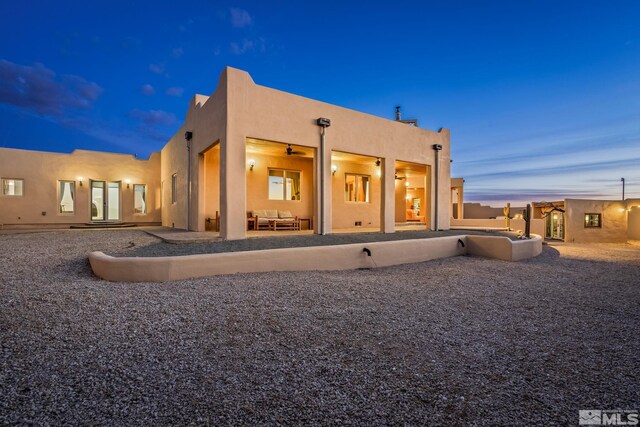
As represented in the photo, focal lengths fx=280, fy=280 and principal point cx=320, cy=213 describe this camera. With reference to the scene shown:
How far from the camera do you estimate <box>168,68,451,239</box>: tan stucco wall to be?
6.37m

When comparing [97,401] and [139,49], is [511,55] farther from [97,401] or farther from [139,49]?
[139,49]

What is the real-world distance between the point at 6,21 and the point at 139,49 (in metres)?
18.9

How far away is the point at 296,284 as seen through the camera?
13.9 feet

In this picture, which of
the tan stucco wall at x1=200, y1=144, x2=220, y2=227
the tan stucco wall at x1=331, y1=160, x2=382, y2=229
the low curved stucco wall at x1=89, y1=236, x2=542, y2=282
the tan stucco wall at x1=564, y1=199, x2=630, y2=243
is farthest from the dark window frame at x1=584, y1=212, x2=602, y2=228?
the tan stucco wall at x1=200, y1=144, x2=220, y2=227

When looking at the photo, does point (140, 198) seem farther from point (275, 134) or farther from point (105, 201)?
point (275, 134)

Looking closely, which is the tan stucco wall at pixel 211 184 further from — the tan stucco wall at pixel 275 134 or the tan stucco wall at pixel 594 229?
the tan stucco wall at pixel 594 229

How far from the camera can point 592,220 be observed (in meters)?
16.6

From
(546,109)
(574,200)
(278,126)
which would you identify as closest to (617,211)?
(574,200)

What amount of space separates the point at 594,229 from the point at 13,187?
2950 cm

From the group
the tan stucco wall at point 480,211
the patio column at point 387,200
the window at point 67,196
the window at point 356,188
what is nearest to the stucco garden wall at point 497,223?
the window at point 356,188

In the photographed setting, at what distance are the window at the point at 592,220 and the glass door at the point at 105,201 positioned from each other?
2547cm

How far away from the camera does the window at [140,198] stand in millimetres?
13512

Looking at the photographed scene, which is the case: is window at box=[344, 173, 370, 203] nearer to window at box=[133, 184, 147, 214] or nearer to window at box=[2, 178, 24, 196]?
window at box=[133, 184, 147, 214]

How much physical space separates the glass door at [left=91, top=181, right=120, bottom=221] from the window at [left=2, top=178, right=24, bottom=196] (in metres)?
2.40
